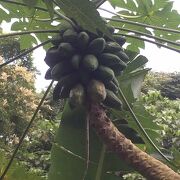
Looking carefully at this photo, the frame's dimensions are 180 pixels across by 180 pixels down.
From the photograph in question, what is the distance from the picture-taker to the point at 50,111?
894 cm

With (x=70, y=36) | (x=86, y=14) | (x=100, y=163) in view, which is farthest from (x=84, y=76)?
(x=100, y=163)

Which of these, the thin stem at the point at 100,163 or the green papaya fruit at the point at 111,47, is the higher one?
the green papaya fruit at the point at 111,47

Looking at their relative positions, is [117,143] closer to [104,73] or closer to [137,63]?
[104,73]

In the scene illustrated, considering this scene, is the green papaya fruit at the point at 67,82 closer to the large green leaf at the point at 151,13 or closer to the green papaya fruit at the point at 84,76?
the green papaya fruit at the point at 84,76

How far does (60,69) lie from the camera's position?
131 centimetres

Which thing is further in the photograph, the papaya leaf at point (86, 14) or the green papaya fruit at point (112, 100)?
the green papaya fruit at point (112, 100)

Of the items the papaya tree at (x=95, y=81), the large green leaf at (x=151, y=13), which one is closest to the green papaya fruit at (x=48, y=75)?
the papaya tree at (x=95, y=81)

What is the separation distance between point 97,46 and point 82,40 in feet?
0.16

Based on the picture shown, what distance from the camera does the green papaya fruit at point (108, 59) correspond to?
4.36ft

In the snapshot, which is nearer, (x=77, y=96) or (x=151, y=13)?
(x=77, y=96)

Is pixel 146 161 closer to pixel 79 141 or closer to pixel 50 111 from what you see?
pixel 79 141

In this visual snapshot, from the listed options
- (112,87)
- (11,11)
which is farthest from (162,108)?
(112,87)

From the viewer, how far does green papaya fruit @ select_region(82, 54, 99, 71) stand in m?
1.26

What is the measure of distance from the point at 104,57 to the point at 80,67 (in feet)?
0.28
